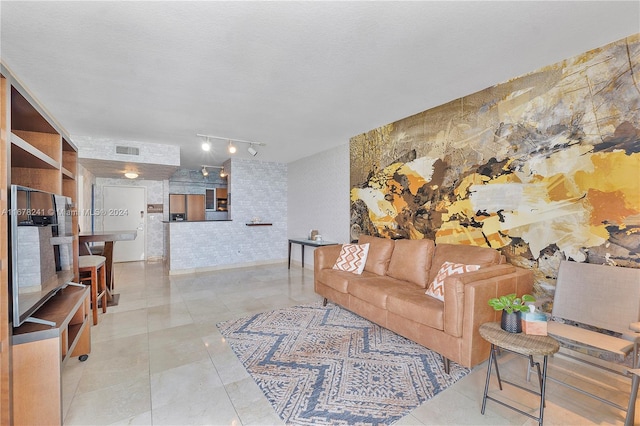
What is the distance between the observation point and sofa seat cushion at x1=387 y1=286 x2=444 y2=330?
2.26 m

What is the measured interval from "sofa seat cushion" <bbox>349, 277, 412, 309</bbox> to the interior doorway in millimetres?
6272

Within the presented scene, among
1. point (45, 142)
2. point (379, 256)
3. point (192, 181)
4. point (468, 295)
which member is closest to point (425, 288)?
point (379, 256)

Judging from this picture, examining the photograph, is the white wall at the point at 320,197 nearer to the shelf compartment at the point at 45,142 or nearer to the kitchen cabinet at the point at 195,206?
the kitchen cabinet at the point at 195,206

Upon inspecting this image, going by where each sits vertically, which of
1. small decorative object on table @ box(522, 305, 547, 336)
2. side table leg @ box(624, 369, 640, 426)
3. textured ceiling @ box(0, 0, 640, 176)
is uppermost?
textured ceiling @ box(0, 0, 640, 176)

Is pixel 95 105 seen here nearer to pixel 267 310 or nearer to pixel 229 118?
pixel 229 118

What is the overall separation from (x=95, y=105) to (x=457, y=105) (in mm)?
4166

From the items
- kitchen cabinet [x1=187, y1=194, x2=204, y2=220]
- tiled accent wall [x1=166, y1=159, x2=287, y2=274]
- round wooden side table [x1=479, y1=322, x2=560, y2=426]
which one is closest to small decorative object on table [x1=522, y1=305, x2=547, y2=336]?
round wooden side table [x1=479, y1=322, x2=560, y2=426]

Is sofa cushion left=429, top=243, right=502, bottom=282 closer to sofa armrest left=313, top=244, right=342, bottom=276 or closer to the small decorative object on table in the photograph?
the small decorative object on table

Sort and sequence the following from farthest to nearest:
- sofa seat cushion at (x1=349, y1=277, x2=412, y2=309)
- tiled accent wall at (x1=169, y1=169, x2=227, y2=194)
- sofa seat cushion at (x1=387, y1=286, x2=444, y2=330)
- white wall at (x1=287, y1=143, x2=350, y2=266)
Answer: tiled accent wall at (x1=169, y1=169, x2=227, y2=194)
white wall at (x1=287, y1=143, x2=350, y2=266)
sofa seat cushion at (x1=349, y1=277, x2=412, y2=309)
sofa seat cushion at (x1=387, y1=286, x2=444, y2=330)

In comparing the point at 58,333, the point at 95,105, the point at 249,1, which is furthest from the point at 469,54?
the point at 95,105

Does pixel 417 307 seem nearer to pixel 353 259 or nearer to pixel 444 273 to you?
pixel 444 273

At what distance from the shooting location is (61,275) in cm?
213

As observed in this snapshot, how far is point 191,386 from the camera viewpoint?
6.62 feet

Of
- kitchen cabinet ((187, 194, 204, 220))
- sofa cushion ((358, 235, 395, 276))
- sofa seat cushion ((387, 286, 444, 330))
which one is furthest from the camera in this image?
kitchen cabinet ((187, 194, 204, 220))
